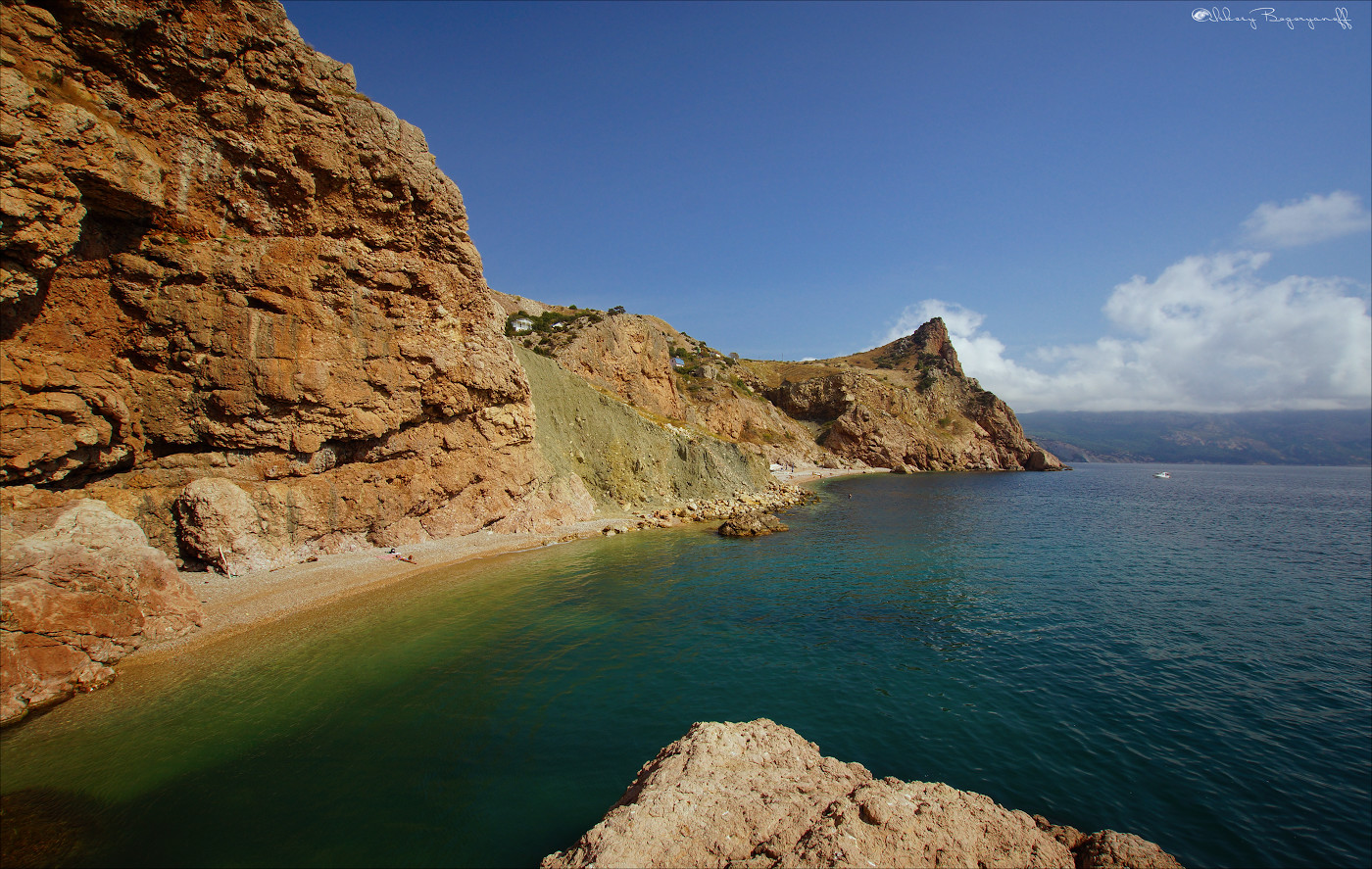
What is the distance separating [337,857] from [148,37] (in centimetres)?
2549

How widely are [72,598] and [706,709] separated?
15491mm

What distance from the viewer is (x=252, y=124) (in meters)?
19.9

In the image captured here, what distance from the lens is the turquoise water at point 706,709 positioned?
319 inches

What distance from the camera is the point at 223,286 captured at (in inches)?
773

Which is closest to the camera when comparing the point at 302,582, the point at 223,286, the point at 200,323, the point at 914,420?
the point at 200,323

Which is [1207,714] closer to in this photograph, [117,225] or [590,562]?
[590,562]

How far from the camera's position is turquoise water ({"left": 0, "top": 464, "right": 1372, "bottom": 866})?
8109 millimetres

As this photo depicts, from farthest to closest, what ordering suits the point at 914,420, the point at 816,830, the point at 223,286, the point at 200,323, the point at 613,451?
the point at 914,420 < the point at 613,451 < the point at 223,286 < the point at 200,323 < the point at 816,830

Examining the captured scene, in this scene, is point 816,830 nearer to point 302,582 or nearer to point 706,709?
point 706,709

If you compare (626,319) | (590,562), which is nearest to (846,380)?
(626,319)

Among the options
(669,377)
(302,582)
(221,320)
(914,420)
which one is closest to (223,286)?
(221,320)

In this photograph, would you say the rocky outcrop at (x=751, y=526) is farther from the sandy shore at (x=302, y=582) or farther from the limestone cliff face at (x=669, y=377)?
the limestone cliff face at (x=669, y=377)

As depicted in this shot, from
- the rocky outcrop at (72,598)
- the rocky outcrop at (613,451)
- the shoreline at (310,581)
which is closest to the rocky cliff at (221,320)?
the rocky outcrop at (72,598)

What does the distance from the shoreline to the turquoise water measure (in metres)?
0.96
